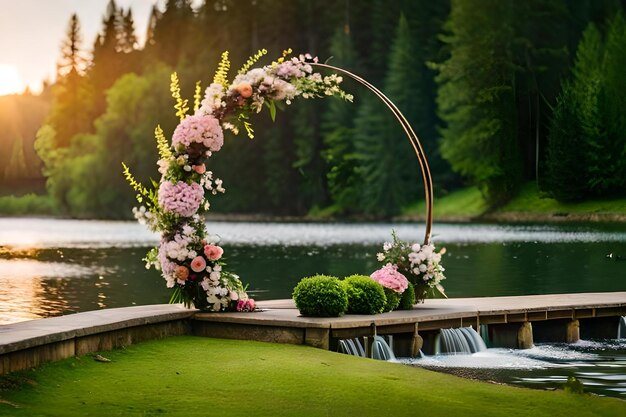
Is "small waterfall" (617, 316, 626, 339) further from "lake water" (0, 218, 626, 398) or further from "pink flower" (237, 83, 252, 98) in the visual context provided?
"pink flower" (237, 83, 252, 98)

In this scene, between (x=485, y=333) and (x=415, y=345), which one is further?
(x=485, y=333)

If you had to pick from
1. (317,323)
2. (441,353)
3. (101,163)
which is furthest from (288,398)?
(101,163)

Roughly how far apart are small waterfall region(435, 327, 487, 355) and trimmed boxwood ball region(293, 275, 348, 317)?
2069mm

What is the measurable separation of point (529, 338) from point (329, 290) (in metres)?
4.73

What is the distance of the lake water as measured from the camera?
1873 centimetres

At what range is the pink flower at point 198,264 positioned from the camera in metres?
18.0

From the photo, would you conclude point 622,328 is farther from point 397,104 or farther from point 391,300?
point 397,104

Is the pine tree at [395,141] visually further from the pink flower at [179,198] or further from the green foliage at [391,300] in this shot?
the pink flower at [179,198]

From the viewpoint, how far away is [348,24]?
112000 millimetres

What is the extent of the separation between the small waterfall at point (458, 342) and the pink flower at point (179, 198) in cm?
489

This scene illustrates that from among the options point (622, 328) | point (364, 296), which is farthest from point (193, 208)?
point (622, 328)

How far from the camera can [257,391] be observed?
13.0 meters

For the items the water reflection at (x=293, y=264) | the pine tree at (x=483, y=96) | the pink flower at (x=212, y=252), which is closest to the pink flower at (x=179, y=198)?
the pink flower at (x=212, y=252)

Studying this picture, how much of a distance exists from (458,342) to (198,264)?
4838 millimetres
